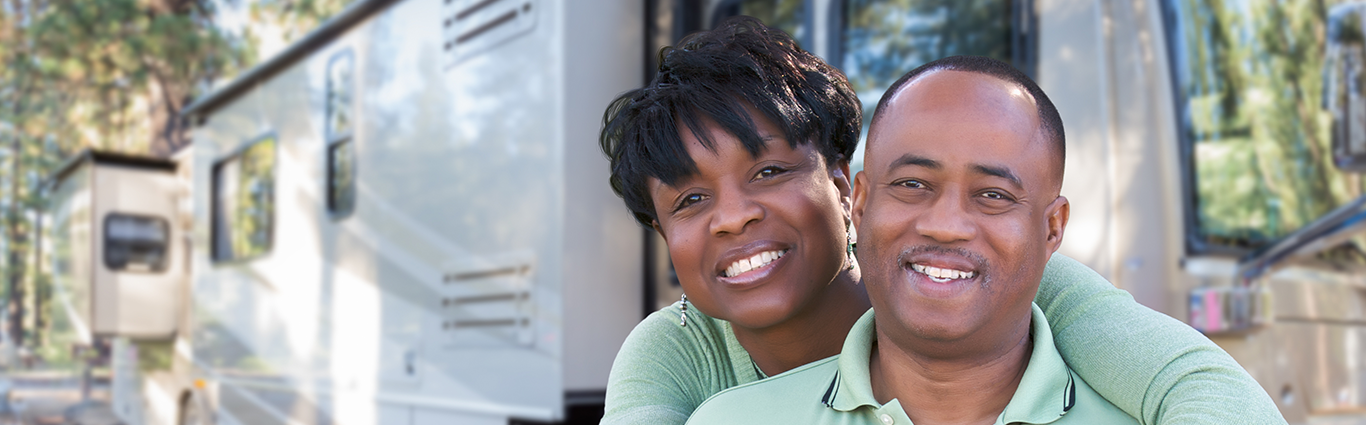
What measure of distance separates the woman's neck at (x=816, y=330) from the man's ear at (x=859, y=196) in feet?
1.24

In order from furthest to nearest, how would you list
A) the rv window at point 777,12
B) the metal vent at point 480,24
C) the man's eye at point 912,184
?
the metal vent at point 480,24
the rv window at point 777,12
the man's eye at point 912,184

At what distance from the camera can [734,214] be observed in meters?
1.62

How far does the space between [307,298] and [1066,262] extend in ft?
15.2

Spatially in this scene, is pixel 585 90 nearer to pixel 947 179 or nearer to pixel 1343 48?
pixel 1343 48

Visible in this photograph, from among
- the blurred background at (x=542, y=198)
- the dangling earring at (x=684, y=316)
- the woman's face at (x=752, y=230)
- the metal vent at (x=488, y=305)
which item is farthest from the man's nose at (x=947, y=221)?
the metal vent at (x=488, y=305)

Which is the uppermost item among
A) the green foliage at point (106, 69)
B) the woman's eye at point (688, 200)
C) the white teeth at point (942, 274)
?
the green foliage at point (106, 69)

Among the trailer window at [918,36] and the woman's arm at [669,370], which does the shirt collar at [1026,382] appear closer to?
the woman's arm at [669,370]

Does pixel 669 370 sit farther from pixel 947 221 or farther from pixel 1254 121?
pixel 1254 121

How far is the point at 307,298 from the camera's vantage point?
17.9ft

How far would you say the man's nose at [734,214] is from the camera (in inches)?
63.7

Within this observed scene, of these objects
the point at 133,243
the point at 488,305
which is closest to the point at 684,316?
the point at 488,305

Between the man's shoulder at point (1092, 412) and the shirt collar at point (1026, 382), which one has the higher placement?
the shirt collar at point (1026, 382)

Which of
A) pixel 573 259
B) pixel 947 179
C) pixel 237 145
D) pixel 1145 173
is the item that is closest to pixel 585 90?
pixel 573 259

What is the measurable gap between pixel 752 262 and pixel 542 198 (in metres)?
2.15
